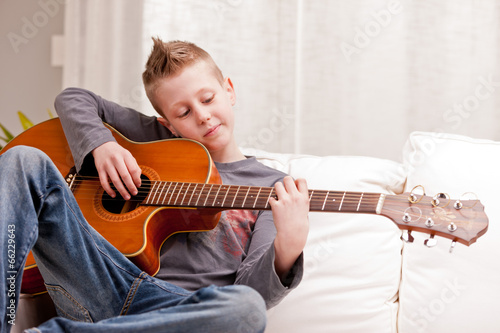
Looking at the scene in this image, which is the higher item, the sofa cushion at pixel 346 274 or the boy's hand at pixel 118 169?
the boy's hand at pixel 118 169

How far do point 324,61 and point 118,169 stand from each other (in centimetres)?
99

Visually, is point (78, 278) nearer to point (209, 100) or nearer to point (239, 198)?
point (239, 198)

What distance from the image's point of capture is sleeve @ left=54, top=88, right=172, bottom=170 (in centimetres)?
137

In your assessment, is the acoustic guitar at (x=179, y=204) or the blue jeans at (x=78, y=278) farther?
the acoustic guitar at (x=179, y=204)

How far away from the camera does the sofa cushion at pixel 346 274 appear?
1.34 metres

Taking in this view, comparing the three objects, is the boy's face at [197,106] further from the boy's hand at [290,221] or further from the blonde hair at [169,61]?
the boy's hand at [290,221]

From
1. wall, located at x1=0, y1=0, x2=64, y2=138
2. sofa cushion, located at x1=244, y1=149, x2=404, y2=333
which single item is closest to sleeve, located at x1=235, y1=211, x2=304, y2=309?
sofa cushion, located at x1=244, y1=149, x2=404, y2=333

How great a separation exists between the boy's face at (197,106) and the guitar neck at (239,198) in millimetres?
206

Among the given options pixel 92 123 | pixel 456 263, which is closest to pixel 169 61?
pixel 92 123

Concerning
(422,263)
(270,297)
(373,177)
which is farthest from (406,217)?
(373,177)

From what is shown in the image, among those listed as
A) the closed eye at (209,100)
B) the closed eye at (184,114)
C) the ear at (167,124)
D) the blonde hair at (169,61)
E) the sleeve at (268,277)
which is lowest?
the sleeve at (268,277)

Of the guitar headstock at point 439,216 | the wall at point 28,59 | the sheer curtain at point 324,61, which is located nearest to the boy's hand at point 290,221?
the guitar headstock at point 439,216

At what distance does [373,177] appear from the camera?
1.52 m

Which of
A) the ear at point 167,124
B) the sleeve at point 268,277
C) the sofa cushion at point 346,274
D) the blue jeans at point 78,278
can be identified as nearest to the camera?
the blue jeans at point 78,278
